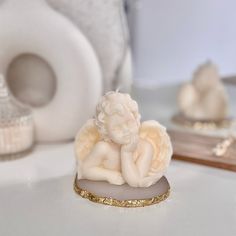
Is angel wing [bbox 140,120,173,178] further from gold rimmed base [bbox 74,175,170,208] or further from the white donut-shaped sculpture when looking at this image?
the white donut-shaped sculpture

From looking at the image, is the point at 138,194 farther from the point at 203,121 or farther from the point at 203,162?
the point at 203,121

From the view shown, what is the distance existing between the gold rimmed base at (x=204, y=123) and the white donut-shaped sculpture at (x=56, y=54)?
8.1 inches

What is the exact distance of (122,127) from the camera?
561 mm

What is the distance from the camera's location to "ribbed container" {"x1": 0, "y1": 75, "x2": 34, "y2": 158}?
0.71 meters

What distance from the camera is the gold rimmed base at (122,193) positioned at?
554mm

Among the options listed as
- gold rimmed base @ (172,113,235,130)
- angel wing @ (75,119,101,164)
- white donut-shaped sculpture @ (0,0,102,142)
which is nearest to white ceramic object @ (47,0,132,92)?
white donut-shaped sculpture @ (0,0,102,142)

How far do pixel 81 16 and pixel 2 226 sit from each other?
0.41 meters

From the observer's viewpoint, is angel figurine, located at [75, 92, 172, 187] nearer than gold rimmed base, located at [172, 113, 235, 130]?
Yes

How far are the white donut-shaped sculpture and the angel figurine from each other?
188 millimetres

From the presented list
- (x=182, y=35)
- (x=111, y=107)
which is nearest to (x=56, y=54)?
(x=111, y=107)

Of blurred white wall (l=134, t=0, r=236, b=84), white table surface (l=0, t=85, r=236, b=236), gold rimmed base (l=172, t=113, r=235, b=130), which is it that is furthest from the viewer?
blurred white wall (l=134, t=0, r=236, b=84)

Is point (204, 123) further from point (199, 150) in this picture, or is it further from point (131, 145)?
point (131, 145)

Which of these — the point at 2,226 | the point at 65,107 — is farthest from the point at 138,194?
the point at 65,107

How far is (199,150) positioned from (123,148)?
22cm
